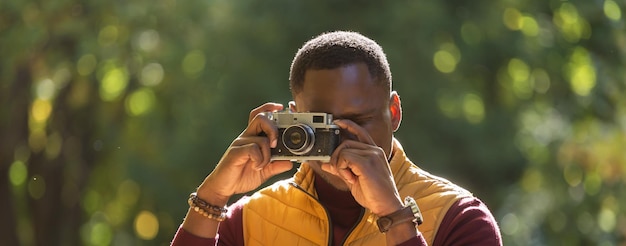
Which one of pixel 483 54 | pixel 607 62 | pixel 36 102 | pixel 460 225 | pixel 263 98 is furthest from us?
pixel 36 102

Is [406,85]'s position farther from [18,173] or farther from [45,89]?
[18,173]

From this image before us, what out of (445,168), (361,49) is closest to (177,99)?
(445,168)

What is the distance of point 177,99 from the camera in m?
6.30

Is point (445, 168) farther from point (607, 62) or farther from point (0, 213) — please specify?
point (0, 213)

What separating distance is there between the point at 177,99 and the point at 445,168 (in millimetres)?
1357

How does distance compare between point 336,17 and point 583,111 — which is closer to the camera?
point 336,17

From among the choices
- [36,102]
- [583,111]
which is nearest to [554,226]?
[583,111]

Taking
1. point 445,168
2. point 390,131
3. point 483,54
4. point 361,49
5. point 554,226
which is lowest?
point 554,226

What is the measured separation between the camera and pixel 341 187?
2.78 metres

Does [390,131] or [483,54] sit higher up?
[390,131]

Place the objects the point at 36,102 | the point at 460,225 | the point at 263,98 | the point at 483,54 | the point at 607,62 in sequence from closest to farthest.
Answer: the point at 460,225 → the point at 263,98 → the point at 483,54 → the point at 607,62 → the point at 36,102

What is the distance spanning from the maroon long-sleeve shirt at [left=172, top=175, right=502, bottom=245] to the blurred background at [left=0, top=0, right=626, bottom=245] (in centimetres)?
291

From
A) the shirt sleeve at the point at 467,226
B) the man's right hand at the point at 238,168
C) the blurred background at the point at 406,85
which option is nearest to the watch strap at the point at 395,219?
the shirt sleeve at the point at 467,226

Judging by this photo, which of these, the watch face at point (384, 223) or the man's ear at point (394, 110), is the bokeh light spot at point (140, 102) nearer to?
the man's ear at point (394, 110)
